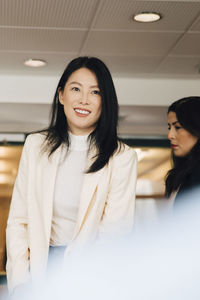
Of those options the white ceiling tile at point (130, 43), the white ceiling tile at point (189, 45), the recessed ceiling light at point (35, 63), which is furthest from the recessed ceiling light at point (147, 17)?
the recessed ceiling light at point (35, 63)

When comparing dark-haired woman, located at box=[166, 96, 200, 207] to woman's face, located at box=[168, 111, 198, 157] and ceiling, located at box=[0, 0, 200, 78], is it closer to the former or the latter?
woman's face, located at box=[168, 111, 198, 157]

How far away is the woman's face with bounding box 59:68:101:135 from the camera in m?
1.86

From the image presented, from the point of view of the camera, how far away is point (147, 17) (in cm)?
344

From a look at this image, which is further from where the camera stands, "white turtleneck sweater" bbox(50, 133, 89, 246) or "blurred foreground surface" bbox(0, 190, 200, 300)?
"white turtleneck sweater" bbox(50, 133, 89, 246)

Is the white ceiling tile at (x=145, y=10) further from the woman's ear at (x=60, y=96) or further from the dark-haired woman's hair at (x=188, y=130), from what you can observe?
the woman's ear at (x=60, y=96)

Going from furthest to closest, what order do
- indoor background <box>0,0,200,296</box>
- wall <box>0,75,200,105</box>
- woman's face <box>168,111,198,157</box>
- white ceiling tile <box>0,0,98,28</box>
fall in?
wall <box>0,75,200,105</box> → indoor background <box>0,0,200,296</box> → white ceiling tile <box>0,0,98,28</box> → woman's face <box>168,111,198,157</box>

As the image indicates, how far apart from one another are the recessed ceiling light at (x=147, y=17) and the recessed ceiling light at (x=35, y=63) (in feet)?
4.47

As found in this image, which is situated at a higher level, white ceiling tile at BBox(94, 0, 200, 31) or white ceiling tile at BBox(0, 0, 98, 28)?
white ceiling tile at BBox(94, 0, 200, 31)

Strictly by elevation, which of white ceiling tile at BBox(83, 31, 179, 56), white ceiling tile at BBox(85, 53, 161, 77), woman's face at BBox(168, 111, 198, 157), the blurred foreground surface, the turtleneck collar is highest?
white ceiling tile at BBox(85, 53, 161, 77)

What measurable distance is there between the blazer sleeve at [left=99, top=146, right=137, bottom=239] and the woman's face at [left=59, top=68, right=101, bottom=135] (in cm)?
19

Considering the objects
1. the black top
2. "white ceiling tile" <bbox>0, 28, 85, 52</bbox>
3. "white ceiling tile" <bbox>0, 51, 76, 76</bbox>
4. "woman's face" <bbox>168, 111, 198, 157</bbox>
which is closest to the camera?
the black top

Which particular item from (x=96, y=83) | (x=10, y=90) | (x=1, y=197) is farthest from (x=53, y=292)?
(x=1, y=197)

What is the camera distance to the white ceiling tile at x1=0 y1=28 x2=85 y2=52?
376cm

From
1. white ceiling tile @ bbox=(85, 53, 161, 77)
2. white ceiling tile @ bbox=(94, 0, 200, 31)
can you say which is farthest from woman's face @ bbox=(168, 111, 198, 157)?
white ceiling tile @ bbox=(85, 53, 161, 77)
